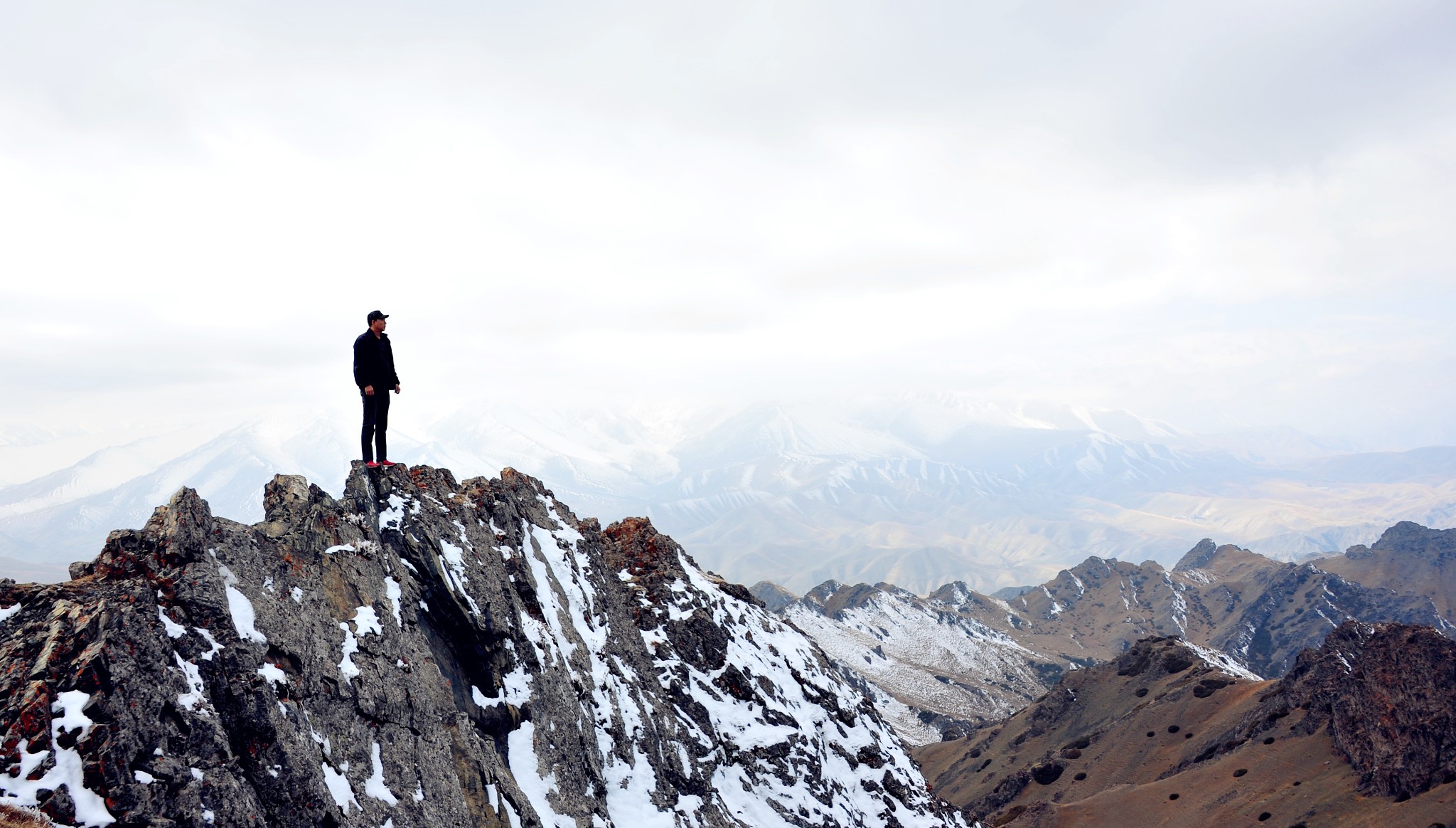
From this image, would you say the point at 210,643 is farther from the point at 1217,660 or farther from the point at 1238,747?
the point at 1217,660

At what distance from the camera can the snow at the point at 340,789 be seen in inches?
667

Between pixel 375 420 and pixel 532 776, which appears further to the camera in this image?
pixel 375 420

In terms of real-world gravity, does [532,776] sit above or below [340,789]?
below

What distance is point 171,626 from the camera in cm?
1598

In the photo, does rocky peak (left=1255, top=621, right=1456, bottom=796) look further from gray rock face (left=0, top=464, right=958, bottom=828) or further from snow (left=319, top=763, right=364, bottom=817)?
snow (left=319, top=763, right=364, bottom=817)

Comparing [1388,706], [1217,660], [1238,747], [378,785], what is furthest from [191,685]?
[1217,660]

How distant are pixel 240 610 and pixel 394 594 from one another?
21.1ft

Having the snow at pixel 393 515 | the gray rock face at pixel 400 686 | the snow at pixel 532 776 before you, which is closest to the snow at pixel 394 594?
the gray rock face at pixel 400 686

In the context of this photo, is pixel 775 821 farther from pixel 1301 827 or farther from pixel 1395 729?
pixel 1395 729

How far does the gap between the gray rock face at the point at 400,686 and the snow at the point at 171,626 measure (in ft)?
0.20

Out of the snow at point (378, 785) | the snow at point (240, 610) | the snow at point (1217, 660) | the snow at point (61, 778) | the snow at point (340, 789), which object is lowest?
the snow at point (1217, 660)

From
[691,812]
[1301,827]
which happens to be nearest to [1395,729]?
[1301,827]

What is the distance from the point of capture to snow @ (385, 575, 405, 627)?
76.8 feet

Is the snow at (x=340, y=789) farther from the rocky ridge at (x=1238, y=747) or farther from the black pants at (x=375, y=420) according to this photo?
the rocky ridge at (x=1238, y=747)
